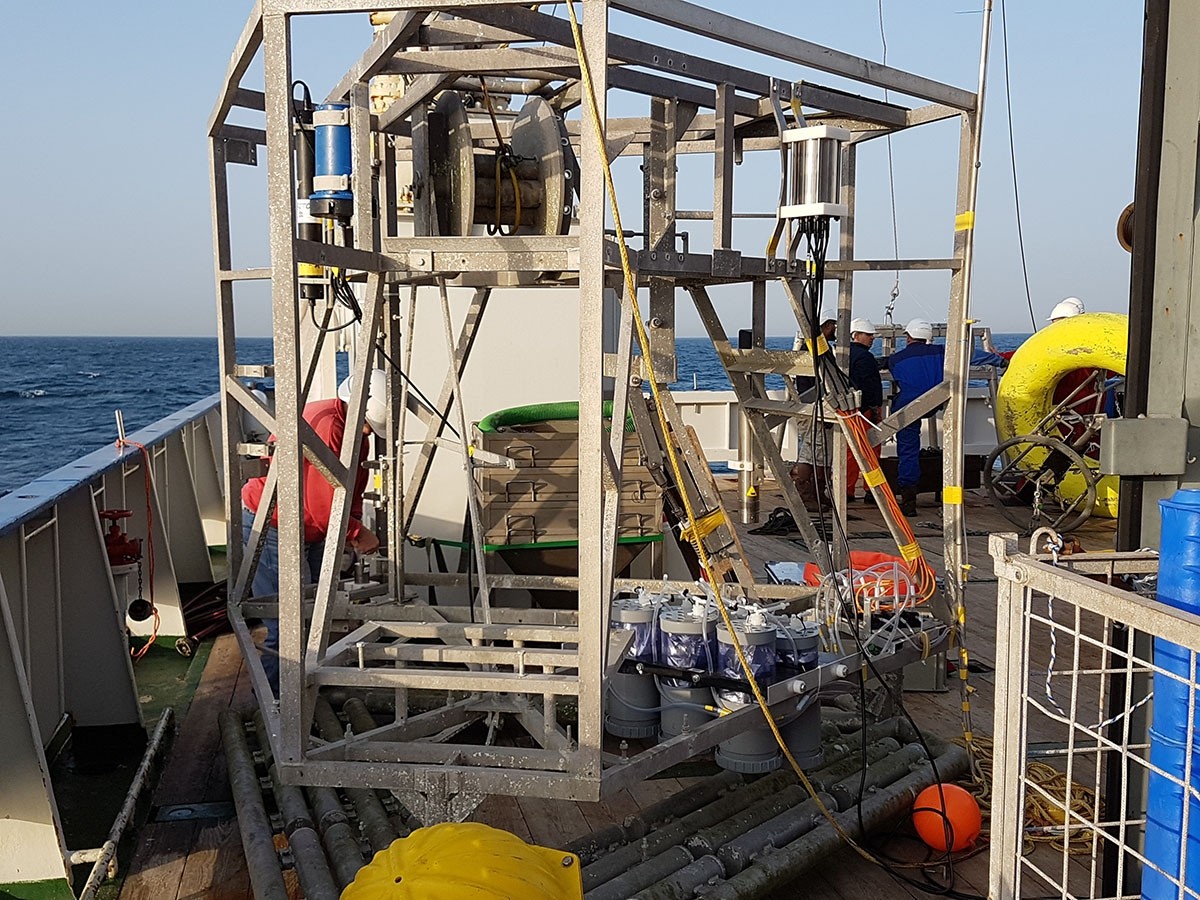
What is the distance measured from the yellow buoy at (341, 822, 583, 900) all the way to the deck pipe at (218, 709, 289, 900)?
3.55ft

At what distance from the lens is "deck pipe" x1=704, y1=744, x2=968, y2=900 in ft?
12.0

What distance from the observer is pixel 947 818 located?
4.23m

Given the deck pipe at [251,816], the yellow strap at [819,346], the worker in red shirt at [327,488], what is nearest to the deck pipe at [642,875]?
the deck pipe at [251,816]

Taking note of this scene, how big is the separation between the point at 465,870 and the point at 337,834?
5.13 ft

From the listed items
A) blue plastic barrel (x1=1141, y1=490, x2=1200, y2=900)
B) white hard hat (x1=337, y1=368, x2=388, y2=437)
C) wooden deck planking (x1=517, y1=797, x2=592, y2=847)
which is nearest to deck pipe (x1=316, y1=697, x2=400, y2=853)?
wooden deck planking (x1=517, y1=797, x2=592, y2=847)

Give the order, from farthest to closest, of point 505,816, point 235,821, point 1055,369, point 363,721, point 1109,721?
1. point 1055,369
2. point 363,721
3. point 505,816
4. point 235,821
5. point 1109,721

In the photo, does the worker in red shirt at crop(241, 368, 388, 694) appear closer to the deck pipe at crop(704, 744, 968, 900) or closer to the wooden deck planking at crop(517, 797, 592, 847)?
the wooden deck planking at crop(517, 797, 592, 847)

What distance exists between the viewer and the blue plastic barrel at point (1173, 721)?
2.56 metres

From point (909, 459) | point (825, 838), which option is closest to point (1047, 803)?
point (825, 838)

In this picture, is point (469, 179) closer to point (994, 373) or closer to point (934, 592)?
point (934, 592)

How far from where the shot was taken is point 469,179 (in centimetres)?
420

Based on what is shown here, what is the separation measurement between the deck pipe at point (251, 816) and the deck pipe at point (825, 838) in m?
1.47

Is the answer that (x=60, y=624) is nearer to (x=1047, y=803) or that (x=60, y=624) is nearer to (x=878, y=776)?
(x=878, y=776)

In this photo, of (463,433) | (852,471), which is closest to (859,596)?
(463,433)
